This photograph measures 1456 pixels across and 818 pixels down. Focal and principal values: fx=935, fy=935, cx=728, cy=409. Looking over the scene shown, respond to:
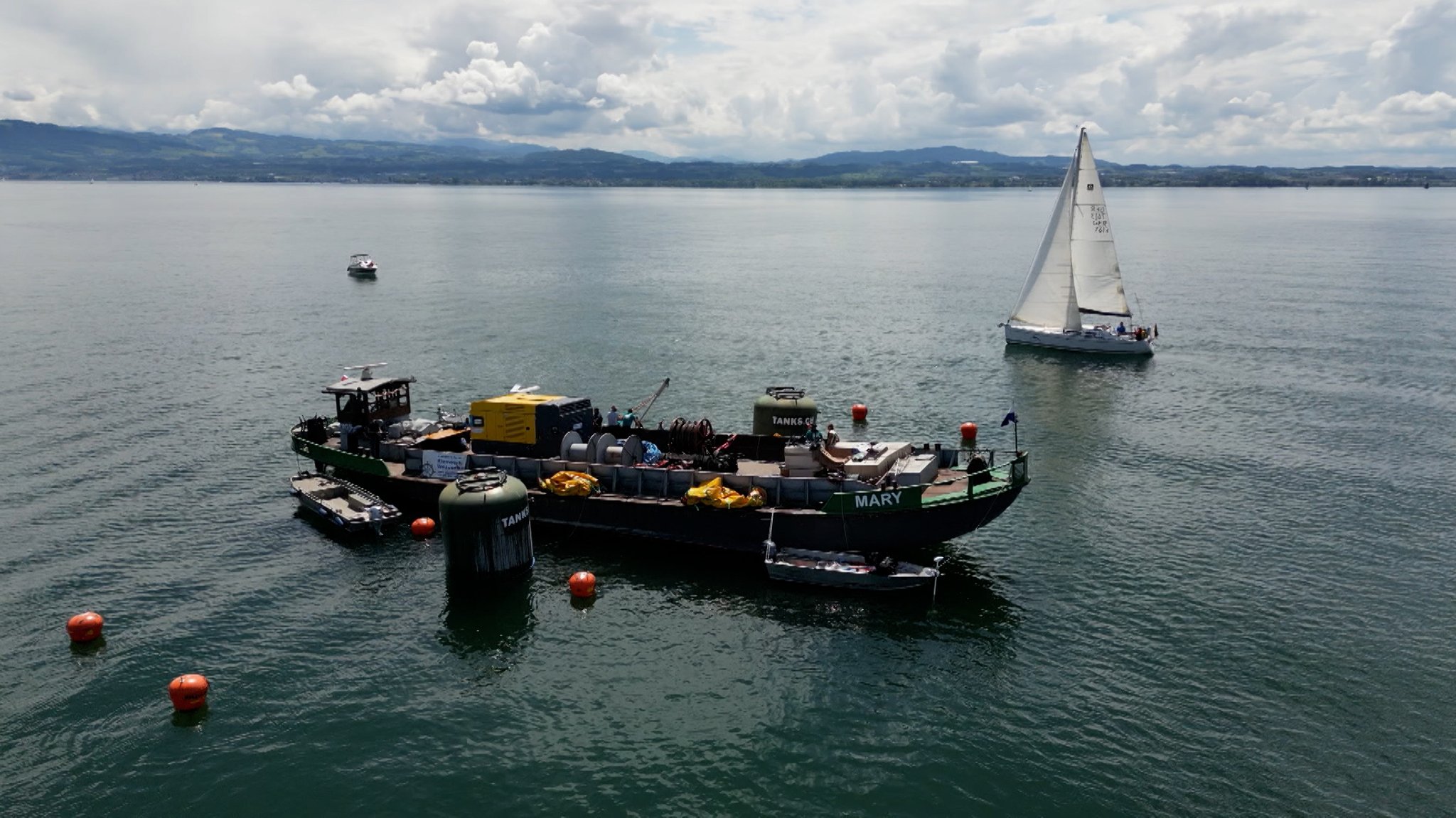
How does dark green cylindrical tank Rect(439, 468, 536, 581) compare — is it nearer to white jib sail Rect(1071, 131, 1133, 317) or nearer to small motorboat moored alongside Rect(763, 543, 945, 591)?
A: small motorboat moored alongside Rect(763, 543, 945, 591)

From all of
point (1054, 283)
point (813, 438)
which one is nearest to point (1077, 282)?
point (1054, 283)

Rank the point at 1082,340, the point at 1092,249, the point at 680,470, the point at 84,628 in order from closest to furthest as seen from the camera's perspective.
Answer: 1. the point at 84,628
2. the point at 680,470
3. the point at 1082,340
4. the point at 1092,249

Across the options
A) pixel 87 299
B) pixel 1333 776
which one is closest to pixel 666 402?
pixel 1333 776

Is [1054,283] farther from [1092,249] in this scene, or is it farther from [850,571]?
[850,571]

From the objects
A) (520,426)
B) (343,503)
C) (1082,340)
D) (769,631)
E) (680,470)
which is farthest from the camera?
(1082,340)

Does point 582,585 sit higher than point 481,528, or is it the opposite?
point 481,528

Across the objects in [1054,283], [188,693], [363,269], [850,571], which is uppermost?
[1054,283]

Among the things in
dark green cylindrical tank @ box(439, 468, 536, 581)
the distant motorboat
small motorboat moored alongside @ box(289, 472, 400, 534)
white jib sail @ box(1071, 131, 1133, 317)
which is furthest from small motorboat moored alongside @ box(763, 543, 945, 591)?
the distant motorboat
